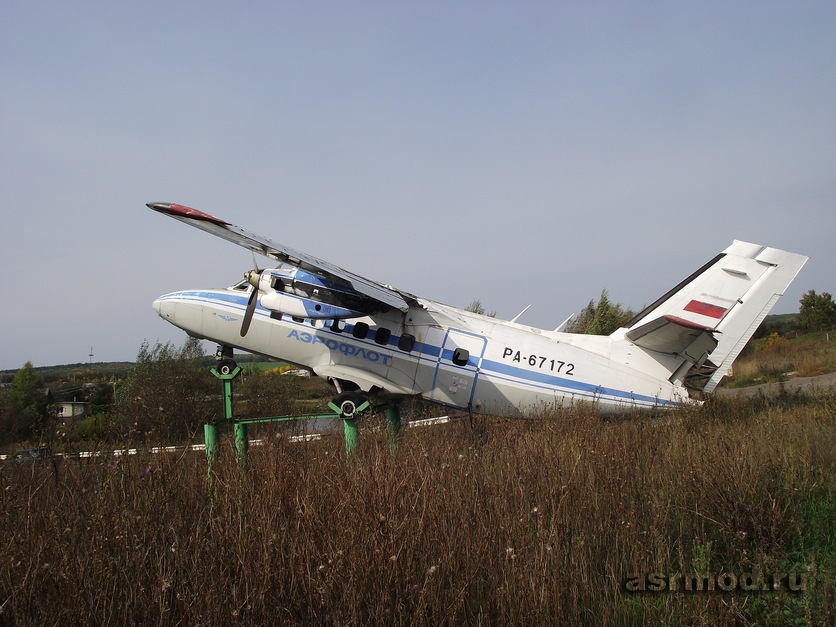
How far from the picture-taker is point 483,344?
12406 millimetres

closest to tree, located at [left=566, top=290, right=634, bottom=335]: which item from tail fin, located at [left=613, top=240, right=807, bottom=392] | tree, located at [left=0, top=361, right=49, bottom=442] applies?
tail fin, located at [left=613, top=240, right=807, bottom=392]

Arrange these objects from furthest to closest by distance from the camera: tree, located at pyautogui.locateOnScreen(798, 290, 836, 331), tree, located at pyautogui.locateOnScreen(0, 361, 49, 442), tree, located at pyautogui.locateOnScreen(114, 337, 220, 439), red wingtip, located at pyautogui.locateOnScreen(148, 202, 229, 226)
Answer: tree, located at pyautogui.locateOnScreen(798, 290, 836, 331) < tree, located at pyautogui.locateOnScreen(114, 337, 220, 439) < tree, located at pyautogui.locateOnScreen(0, 361, 49, 442) < red wingtip, located at pyautogui.locateOnScreen(148, 202, 229, 226)

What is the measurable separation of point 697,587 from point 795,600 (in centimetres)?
83

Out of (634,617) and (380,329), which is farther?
(380,329)

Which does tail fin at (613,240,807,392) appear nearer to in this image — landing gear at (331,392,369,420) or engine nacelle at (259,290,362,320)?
landing gear at (331,392,369,420)

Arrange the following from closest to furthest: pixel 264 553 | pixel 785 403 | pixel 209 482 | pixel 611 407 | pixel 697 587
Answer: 1. pixel 264 553
2. pixel 697 587
3. pixel 209 482
4. pixel 611 407
5. pixel 785 403

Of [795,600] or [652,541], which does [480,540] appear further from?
[795,600]

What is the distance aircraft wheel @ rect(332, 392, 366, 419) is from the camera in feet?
38.0

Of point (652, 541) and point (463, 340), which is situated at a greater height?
point (463, 340)

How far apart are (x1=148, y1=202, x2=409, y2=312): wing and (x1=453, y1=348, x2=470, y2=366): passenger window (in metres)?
1.56

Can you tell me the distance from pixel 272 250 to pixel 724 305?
9939 millimetres

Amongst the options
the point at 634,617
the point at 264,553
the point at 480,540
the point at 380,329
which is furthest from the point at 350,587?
the point at 380,329

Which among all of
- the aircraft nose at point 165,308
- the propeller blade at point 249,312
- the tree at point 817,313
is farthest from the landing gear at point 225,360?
the tree at point 817,313

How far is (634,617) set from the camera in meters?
3.87
